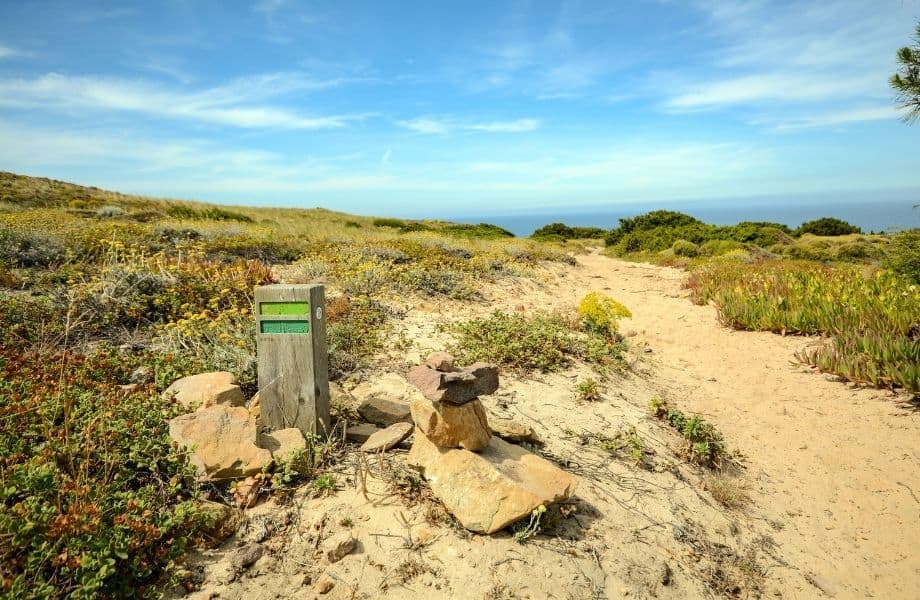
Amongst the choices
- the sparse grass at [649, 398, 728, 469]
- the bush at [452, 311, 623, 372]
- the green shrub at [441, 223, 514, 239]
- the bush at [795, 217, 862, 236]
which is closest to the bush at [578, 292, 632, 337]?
the bush at [452, 311, 623, 372]

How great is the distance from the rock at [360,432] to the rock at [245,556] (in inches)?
47.0

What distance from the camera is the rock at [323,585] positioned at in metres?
2.66

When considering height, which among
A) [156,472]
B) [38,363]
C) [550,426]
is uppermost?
[38,363]

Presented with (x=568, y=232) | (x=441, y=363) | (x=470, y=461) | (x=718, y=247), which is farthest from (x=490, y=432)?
(x=568, y=232)

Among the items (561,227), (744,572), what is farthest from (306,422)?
(561,227)

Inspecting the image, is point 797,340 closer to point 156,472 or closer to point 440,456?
point 440,456

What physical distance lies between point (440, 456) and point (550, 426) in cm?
176

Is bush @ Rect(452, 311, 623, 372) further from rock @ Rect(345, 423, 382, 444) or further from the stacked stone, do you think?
the stacked stone

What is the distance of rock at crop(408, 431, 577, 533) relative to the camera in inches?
120

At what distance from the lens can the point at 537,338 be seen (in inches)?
264

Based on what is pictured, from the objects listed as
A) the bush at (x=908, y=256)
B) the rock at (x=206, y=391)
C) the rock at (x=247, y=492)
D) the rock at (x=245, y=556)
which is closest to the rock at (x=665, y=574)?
the rock at (x=245, y=556)

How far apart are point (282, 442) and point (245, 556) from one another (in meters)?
0.88

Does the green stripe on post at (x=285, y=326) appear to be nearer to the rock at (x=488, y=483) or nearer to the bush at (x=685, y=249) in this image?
the rock at (x=488, y=483)

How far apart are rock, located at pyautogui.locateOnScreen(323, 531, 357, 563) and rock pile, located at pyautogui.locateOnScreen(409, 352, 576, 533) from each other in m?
0.59
